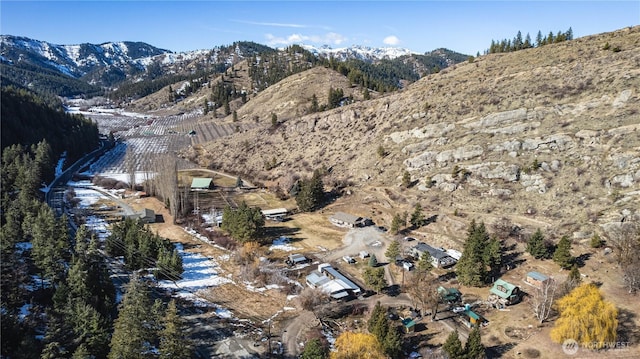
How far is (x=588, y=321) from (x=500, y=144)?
44818 millimetres

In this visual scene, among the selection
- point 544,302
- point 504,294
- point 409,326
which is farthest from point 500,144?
point 409,326

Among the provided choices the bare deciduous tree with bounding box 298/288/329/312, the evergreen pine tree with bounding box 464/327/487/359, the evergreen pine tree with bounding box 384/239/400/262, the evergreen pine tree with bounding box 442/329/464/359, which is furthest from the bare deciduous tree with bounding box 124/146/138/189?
the evergreen pine tree with bounding box 464/327/487/359

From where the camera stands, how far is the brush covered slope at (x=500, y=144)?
61.3m

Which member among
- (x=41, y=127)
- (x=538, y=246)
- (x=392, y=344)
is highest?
(x=41, y=127)

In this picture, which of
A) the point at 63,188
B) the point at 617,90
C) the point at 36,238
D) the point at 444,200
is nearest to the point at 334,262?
the point at 444,200

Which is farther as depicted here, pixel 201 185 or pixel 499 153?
pixel 201 185

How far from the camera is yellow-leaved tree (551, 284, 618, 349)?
118 ft

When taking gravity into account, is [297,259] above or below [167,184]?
below

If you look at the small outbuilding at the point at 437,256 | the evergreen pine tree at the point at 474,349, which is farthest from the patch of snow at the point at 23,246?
the evergreen pine tree at the point at 474,349

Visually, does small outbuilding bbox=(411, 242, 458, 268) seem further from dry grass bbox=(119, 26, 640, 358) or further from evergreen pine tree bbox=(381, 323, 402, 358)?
evergreen pine tree bbox=(381, 323, 402, 358)

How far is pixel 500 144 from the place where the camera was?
74.5 m

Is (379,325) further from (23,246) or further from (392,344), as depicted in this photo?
(23,246)

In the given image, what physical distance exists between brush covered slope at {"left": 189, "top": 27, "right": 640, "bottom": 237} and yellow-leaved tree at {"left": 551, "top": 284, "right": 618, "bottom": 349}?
76.2 feet

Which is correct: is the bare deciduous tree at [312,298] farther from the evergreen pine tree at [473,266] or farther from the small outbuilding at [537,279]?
the small outbuilding at [537,279]
